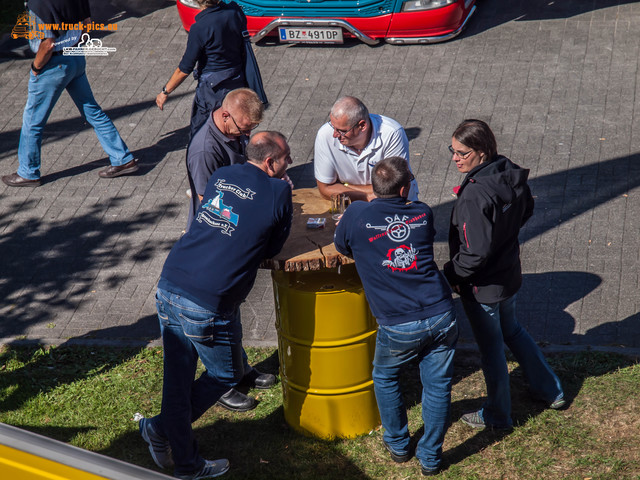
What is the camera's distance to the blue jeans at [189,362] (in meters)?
4.29

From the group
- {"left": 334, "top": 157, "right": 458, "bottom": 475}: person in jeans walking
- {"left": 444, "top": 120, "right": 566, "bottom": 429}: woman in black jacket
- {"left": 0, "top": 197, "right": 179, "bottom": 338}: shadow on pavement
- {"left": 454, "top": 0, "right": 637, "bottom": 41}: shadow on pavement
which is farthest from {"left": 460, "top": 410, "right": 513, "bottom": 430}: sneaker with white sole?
{"left": 454, "top": 0, "right": 637, "bottom": 41}: shadow on pavement

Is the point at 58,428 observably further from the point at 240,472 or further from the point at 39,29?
the point at 39,29

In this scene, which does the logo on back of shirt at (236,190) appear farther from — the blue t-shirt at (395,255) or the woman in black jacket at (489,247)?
the woman in black jacket at (489,247)

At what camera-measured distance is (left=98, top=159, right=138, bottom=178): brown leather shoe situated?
831 centimetres

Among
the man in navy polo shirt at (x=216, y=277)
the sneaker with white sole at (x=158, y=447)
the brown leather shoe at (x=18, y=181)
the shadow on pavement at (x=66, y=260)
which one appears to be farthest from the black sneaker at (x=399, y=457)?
the brown leather shoe at (x=18, y=181)

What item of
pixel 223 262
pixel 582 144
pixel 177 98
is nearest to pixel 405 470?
pixel 223 262

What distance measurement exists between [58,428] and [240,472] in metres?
1.30

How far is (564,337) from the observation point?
18.8 ft

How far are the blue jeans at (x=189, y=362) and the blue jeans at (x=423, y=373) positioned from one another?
824 mm

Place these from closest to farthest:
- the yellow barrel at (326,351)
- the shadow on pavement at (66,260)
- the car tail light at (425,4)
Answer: the yellow barrel at (326,351) < the shadow on pavement at (66,260) < the car tail light at (425,4)

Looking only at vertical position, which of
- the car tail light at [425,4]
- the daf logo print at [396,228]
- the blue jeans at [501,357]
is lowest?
the car tail light at [425,4]

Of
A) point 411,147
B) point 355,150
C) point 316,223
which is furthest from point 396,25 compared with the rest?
point 316,223

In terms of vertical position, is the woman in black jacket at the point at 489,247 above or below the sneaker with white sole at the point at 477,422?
above

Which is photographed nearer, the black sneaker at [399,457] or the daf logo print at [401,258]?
the daf logo print at [401,258]
